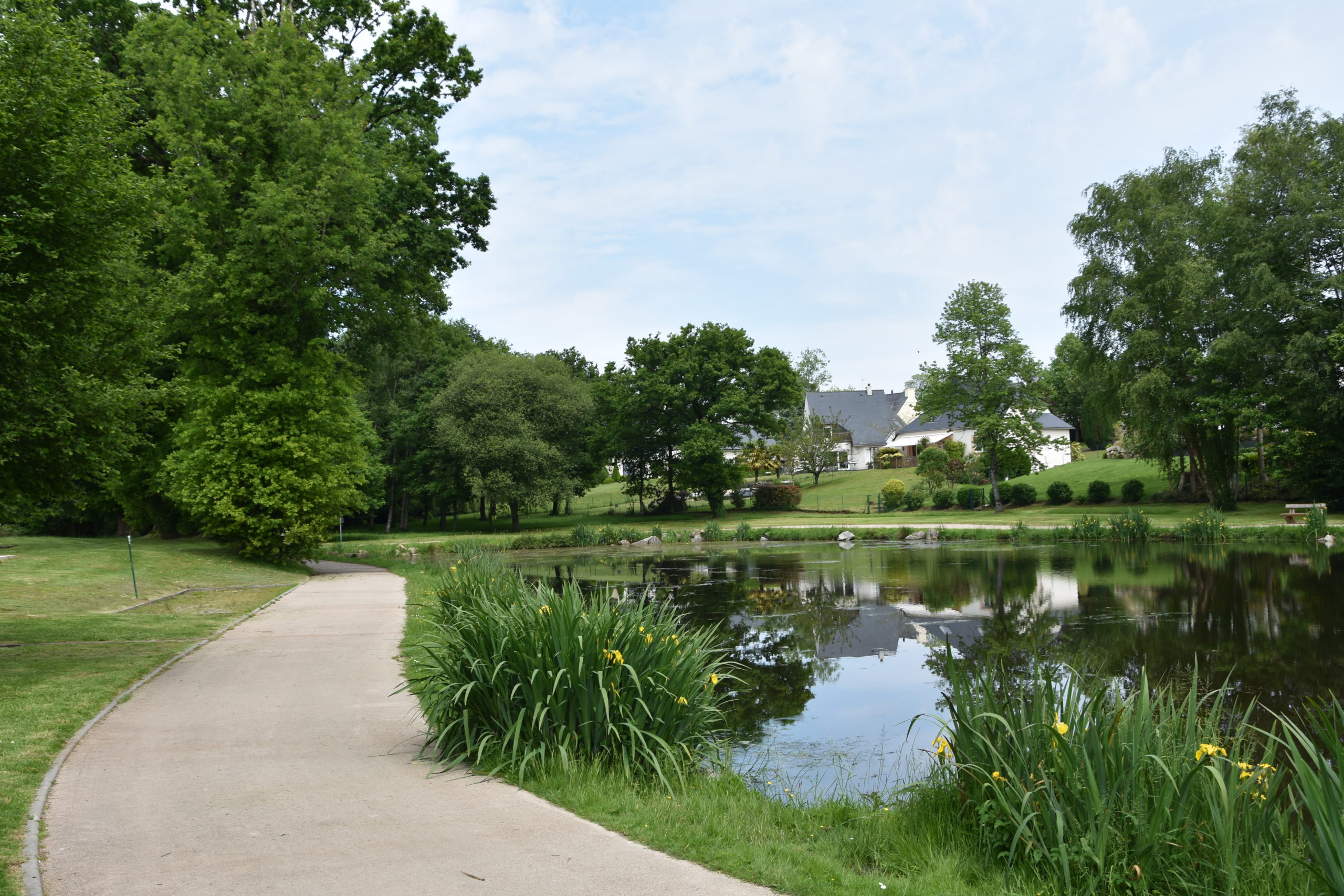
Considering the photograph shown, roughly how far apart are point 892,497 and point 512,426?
21694 millimetres

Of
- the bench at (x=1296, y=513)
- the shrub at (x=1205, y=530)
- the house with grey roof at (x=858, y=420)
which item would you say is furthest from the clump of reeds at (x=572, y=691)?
the house with grey roof at (x=858, y=420)

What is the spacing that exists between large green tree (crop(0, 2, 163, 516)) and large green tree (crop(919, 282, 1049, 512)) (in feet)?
141

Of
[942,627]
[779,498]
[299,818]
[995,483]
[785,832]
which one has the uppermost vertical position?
[995,483]

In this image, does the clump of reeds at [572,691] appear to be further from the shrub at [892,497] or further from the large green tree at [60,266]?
the shrub at [892,497]

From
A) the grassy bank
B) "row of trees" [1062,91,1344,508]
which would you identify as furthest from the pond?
"row of trees" [1062,91,1344,508]

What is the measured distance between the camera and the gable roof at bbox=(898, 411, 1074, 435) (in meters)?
72.0

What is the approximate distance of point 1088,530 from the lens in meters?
32.9

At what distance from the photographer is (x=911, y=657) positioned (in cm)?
1298

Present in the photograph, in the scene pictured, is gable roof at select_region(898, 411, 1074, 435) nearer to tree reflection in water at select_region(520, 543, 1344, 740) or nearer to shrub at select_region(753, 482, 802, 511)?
shrub at select_region(753, 482, 802, 511)

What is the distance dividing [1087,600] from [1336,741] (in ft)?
48.4

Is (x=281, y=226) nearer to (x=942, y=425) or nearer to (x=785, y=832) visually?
(x=785, y=832)

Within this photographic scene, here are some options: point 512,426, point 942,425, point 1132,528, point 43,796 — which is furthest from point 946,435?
point 43,796

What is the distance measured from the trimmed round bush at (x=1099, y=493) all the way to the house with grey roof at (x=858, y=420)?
33.6 metres

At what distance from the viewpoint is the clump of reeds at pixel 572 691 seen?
6.54 m
